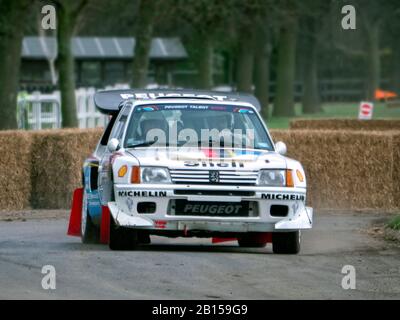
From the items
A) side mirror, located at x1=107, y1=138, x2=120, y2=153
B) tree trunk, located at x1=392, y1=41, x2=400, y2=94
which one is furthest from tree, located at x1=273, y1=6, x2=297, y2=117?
side mirror, located at x1=107, y1=138, x2=120, y2=153

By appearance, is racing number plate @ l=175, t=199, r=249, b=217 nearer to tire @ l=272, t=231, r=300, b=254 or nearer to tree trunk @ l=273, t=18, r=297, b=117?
tire @ l=272, t=231, r=300, b=254

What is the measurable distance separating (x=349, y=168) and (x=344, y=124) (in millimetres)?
9255

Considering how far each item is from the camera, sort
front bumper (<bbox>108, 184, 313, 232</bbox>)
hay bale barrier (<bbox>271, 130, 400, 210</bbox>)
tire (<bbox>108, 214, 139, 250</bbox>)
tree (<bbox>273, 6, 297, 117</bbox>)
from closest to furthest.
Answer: front bumper (<bbox>108, 184, 313, 232</bbox>) → tire (<bbox>108, 214, 139, 250</bbox>) → hay bale barrier (<bbox>271, 130, 400, 210</bbox>) → tree (<bbox>273, 6, 297, 117</bbox>)

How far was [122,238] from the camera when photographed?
45.0ft

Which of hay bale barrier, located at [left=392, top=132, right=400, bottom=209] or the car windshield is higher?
the car windshield

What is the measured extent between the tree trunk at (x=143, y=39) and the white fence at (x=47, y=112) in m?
1.58

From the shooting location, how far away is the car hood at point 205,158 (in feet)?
44.3

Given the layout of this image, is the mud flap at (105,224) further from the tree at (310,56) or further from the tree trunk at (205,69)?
the tree at (310,56)

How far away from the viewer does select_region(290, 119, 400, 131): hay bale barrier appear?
1166 inches

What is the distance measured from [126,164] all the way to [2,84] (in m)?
17.4

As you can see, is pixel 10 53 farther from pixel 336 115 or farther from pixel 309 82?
pixel 309 82

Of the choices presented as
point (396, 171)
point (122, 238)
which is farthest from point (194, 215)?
point (396, 171)

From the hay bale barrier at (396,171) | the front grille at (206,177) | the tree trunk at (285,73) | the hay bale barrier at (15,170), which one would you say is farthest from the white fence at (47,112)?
the front grille at (206,177)

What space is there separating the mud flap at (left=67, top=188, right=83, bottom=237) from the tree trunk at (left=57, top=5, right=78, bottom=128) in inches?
753
